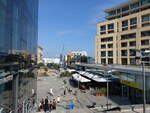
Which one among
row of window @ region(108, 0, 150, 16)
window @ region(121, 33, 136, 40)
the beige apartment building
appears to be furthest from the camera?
row of window @ region(108, 0, 150, 16)

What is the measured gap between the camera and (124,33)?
223 feet

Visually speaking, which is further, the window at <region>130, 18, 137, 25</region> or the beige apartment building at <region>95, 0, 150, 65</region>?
the window at <region>130, 18, 137, 25</region>

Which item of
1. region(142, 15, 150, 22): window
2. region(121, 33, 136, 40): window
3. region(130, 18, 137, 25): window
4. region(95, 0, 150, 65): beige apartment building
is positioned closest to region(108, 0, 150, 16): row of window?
region(95, 0, 150, 65): beige apartment building

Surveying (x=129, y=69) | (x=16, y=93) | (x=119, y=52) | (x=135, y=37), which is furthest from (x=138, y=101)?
(x=119, y=52)

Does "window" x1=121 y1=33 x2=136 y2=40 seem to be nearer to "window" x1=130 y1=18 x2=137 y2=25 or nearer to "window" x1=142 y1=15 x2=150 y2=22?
"window" x1=130 y1=18 x2=137 y2=25

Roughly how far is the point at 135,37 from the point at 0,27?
199ft

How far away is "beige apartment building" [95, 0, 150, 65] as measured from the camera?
6072cm

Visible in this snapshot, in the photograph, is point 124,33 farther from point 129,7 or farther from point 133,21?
point 129,7

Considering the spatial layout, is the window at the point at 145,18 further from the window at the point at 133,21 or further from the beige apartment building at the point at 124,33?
the window at the point at 133,21

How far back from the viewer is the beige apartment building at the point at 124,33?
60.7 m

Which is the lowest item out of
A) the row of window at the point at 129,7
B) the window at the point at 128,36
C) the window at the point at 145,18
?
the window at the point at 128,36

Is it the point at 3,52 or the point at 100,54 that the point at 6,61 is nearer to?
the point at 3,52

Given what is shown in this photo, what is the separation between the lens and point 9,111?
30.0 ft

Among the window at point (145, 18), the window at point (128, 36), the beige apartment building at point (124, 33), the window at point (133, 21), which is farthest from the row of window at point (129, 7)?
the window at point (128, 36)
